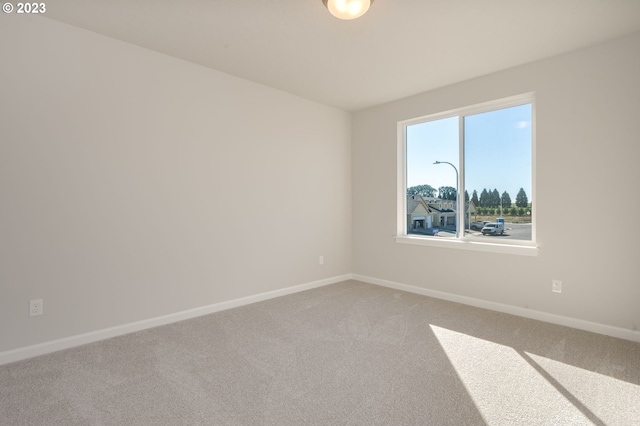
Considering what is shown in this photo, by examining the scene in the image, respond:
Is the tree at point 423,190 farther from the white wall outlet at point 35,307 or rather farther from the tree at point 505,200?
the white wall outlet at point 35,307

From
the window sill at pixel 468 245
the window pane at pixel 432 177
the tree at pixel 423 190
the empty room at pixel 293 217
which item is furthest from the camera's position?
the tree at pixel 423 190

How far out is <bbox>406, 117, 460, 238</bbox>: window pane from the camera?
158 inches

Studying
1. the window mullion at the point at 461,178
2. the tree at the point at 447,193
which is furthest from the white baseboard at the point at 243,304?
the tree at the point at 447,193

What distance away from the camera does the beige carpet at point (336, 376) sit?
69.7 inches

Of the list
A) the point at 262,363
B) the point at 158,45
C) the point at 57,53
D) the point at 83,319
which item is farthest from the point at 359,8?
the point at 83,319

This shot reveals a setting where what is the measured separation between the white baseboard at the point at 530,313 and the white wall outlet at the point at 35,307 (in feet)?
12.0

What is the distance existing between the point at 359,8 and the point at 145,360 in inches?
112

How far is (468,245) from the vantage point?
3.71m

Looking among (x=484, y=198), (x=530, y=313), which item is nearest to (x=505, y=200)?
(x=484, y=198)

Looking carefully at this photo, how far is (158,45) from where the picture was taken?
2912mm

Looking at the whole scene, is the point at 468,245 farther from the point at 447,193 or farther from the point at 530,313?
the point at 530,313

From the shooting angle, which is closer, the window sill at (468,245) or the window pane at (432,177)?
the window sill at (468,245)

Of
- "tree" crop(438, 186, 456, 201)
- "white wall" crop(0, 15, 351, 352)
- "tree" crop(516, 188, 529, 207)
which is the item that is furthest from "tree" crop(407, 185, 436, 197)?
"white wall" crop(0, 15, 351, 352)

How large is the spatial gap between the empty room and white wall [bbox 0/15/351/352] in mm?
17
